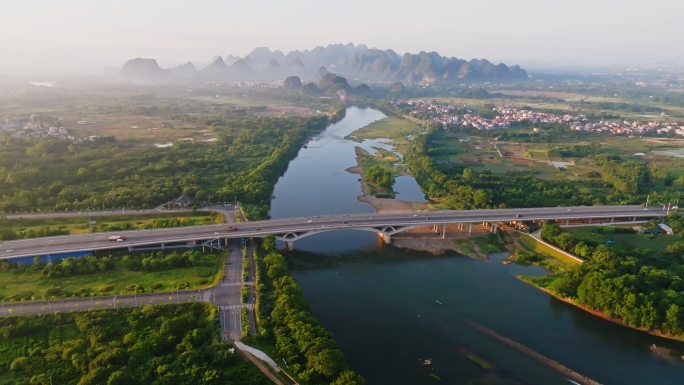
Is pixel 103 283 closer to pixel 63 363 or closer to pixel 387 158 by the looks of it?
pixel 63 363

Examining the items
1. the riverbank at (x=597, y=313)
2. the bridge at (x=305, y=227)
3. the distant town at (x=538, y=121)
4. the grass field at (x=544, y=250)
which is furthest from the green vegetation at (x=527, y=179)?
the distant town at (x=538, y=121)

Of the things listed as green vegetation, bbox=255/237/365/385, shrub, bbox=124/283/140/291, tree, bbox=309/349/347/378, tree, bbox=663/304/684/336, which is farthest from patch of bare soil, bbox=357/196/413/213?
tree, bbox=309/349/347/378

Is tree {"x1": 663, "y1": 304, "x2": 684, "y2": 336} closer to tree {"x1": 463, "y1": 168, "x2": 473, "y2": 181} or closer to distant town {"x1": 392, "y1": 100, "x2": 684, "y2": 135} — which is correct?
tree {"x1": 463, "y1": 168, "x2": 473, "y2": 181}

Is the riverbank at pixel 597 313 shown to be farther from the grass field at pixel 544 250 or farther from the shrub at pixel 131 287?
the shrub at pixel 131 287

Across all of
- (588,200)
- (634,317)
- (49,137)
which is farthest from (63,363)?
(49,137)

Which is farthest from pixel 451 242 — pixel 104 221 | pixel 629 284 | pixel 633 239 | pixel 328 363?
pixel 104 221
